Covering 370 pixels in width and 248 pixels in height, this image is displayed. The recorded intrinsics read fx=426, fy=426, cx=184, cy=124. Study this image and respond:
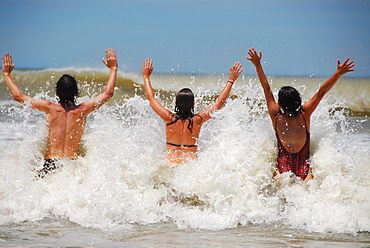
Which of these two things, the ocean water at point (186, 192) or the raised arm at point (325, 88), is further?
the raised arm at point (325, 88)

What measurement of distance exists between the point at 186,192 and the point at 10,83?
2140mm

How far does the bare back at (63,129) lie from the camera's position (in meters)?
4.51

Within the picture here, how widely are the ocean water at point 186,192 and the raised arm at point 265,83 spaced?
1.44 ft

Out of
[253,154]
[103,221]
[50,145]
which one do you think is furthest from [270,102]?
[50,145]

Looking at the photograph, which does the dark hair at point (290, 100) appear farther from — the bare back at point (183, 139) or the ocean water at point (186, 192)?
the bare back at point (183, 139)

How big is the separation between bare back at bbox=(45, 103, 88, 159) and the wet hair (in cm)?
101

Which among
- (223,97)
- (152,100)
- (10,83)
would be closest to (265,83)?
(223,97)

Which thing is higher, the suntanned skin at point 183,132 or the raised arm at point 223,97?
the raised arm at point 223,97

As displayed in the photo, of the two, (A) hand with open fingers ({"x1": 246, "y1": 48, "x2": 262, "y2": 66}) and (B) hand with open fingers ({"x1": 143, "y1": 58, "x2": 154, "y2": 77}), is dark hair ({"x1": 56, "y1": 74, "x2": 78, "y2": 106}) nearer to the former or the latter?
(B) hand with open fingers ({"x1": 143, "y1": 58, "x2": 154, "y2": 77})

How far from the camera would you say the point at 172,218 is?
3928 mm

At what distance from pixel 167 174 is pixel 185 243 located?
4.11 feet

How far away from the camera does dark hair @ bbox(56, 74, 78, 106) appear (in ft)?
14.6

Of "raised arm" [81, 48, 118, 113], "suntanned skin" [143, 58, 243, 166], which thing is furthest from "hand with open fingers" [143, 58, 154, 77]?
"suntanned skin" [143, 58, 243, 166]

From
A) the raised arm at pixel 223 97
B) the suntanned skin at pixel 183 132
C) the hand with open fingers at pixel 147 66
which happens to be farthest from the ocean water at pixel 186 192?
the hand with open fingers at pixel 147 66
